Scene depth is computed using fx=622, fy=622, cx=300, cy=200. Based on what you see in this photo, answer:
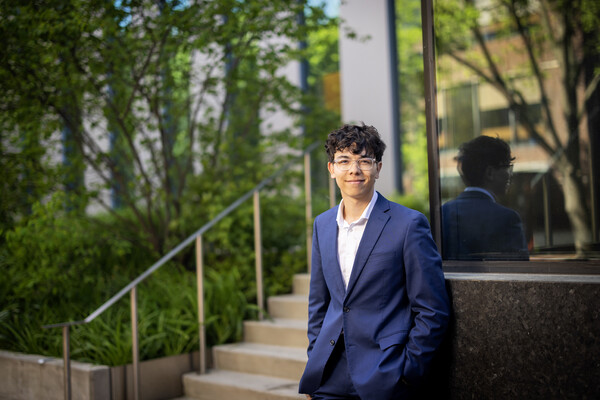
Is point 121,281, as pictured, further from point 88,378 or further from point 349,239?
point 349,239

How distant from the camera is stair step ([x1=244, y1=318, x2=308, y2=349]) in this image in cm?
522

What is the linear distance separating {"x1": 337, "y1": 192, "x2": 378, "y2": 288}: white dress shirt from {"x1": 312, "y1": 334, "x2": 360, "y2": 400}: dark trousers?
285mm

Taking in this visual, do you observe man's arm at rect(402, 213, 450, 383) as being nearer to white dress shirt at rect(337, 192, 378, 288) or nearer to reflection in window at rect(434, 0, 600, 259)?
white dress shirt at rect(337, 192, 378, 288)

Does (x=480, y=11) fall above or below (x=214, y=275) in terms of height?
above

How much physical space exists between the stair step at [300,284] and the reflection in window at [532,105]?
210 centimetres

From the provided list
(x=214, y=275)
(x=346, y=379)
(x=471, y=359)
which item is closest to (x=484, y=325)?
(x=471, y=359)

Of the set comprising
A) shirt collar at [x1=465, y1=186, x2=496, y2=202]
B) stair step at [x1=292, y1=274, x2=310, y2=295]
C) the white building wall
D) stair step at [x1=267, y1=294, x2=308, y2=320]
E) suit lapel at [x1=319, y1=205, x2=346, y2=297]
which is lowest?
stair step at [x1=267, y1=294, x2=308, y2=320]

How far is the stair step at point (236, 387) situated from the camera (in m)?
4.48

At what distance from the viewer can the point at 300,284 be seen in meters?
6.05

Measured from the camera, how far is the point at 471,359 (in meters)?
2.71

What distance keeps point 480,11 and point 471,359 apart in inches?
271

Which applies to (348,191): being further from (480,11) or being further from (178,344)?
(480,11)

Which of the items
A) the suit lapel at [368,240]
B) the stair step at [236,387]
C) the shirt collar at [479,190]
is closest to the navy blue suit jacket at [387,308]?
the suit lapel at [368,240]

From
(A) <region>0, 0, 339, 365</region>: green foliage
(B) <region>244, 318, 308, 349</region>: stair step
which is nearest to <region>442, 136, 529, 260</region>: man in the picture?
(B) <region>244, 318, 308, 349</region>: stair step
